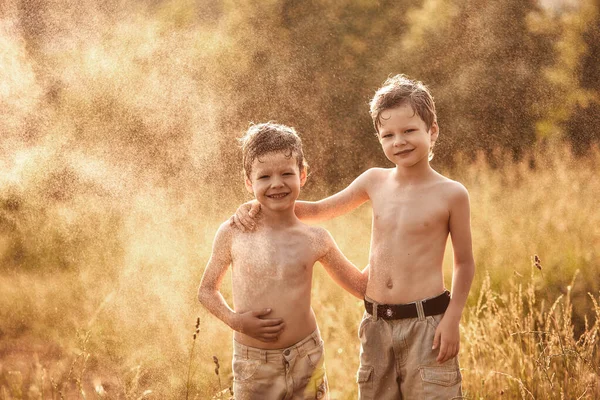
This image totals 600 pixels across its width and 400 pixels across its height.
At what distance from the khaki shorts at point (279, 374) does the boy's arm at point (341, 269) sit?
0.28 meters

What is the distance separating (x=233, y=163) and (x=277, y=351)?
598cm

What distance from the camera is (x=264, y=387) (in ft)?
8.04

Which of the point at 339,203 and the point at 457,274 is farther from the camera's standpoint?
the point at 339,203

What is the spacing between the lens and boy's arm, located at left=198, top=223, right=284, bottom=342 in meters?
2.43

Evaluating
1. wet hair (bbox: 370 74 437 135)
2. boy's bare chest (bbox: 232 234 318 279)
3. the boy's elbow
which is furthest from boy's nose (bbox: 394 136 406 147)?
the boy's elbow

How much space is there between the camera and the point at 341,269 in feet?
8.64

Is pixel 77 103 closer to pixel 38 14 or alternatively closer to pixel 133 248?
pixel 38 14

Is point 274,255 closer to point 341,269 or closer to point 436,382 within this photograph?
point 341,269

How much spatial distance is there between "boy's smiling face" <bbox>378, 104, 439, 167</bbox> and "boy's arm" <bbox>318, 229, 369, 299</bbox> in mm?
388

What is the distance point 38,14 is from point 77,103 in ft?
5.15

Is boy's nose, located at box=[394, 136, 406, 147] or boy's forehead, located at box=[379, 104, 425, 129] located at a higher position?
boy's forehead, located at box=[379, 104, 425, 129]

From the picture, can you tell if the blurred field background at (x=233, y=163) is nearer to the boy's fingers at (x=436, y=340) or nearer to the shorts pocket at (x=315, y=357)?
the boy's fingers at (x=436, y=340)

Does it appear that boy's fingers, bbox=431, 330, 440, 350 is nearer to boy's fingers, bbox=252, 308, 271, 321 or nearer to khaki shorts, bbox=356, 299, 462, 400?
khaki shorts, bbox=356, 299, 462, 400

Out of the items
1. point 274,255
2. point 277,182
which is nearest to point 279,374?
point 274,255
